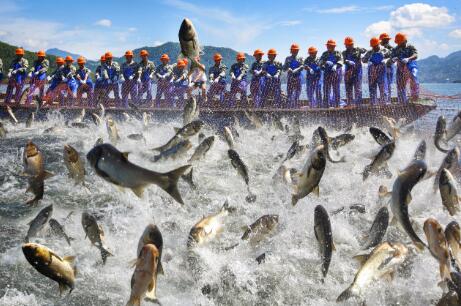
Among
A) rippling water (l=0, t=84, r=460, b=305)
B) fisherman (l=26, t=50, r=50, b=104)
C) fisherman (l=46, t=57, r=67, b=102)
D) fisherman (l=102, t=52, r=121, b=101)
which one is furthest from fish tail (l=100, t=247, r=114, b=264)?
fisherman (l=26, t=50, r=50, b=104)

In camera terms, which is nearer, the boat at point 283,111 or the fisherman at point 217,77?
the boat at point 283,111

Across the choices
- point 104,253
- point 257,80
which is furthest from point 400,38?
point 104,253

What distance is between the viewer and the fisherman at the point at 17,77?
18.0m

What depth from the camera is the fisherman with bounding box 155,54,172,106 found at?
16.5 m

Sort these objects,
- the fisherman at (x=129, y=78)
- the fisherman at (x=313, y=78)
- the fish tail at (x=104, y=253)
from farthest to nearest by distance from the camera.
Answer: the fisherman at (x=129, y=78), the fisherman at (x=313, y=78), the fish tail at (x=104, y=253)

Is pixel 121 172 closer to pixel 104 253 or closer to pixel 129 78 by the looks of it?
pixel 104 253

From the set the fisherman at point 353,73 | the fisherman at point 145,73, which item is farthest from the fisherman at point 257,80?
the fisherman at point 145,73

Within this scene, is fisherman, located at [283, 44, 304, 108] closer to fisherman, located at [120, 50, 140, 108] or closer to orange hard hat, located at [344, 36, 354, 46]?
orange hard hat, located at [344, 36, 354, 46]

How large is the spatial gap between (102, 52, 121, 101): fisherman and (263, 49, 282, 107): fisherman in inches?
246

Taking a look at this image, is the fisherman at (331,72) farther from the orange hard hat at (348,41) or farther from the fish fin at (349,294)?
the fish fin at (349,294)

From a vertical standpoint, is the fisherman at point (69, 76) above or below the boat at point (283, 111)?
above

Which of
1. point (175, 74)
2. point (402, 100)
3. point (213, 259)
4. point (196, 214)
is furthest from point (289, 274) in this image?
point (175, 74)

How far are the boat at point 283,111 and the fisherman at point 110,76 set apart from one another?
68 cm

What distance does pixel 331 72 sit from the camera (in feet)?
48.9
